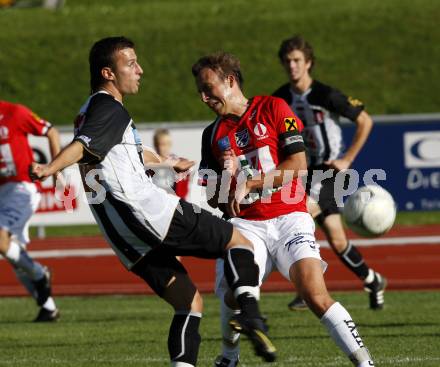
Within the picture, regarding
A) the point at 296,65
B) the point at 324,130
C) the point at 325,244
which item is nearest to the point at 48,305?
the point at 324,130

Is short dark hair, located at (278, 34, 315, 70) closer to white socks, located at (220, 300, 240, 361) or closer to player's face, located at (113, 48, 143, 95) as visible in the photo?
white socks, located at (220, 300, 240, 361)

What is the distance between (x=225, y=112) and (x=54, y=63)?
22.9 meters

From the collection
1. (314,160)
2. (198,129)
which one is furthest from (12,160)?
(198,129)

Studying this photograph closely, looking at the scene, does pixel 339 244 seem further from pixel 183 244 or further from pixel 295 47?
pixel 183 244

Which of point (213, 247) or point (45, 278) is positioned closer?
point (213, 247)

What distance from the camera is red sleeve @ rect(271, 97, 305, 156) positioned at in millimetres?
6629

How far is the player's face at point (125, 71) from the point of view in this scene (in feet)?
19.8

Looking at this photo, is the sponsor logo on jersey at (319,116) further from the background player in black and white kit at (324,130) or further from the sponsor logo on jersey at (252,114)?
the sponsor logo on jersey at (252,114)

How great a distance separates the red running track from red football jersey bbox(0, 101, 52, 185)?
104 inches

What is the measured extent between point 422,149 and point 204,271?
494 cm

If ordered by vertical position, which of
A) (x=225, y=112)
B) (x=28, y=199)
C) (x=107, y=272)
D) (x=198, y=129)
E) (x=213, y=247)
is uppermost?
(x=225, y=112)

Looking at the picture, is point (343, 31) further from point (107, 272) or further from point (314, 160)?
point (314, 160)

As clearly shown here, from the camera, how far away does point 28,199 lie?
10805 millimetres

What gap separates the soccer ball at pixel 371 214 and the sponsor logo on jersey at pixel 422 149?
10.1m
